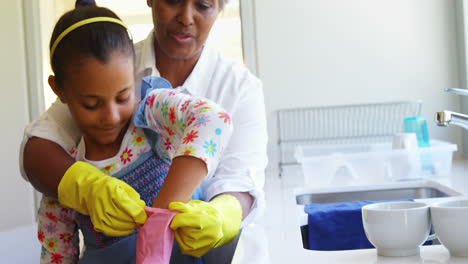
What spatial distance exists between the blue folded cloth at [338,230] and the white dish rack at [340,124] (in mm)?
1037

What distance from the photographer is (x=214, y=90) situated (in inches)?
48.5

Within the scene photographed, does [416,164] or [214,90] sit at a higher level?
[214,90]

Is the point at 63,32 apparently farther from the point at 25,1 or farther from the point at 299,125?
the point at 25,1

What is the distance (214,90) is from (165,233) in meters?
0.53

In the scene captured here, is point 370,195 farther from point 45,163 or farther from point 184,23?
point 45,163

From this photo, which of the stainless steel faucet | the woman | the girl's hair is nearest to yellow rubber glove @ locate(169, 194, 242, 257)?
the woman

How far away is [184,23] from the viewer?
3.70ft

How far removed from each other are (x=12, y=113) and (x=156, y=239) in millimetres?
2115

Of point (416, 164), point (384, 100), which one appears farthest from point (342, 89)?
point (416, 164)

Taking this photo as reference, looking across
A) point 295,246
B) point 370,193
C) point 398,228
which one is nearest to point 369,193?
point 370,193

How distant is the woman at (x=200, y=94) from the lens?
3.27 feet

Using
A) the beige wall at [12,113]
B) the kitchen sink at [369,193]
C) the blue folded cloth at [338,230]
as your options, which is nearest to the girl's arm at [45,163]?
the blue folded cloth at [338,230]

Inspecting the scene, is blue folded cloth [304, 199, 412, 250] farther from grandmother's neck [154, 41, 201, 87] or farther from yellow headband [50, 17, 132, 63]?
yellow headband [50, 17, 132, 63]

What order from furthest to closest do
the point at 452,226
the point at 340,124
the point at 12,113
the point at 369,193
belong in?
the point at 12,113 → the point at 340,124 → the point at 369,193 → the point at 452,226
